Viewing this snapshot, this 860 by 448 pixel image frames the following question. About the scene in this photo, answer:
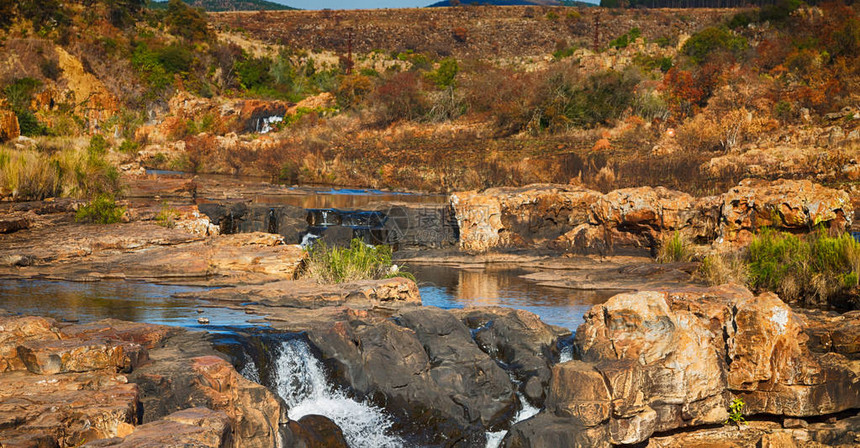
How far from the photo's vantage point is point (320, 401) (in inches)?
294

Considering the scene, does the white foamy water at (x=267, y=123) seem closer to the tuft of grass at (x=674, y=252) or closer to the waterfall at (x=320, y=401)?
the tuft of grass at (x=674, y=252)

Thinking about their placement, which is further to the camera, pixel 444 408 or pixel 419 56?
pixel 419 56

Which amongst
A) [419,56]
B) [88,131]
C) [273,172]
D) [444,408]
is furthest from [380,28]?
[444,408]

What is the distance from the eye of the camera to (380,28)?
6625 centimetres

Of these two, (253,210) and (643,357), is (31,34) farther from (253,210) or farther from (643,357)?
(643,357)

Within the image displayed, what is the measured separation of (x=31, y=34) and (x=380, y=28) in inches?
1246

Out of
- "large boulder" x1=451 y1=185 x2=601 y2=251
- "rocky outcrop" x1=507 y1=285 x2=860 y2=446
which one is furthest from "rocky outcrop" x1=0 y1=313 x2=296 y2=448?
"large boulder" x1=451 y1=185 x2=601 y2=251

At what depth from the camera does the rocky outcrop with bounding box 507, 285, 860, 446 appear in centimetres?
691

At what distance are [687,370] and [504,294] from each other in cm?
491

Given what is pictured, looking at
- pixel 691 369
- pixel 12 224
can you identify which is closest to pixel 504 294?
pixel 691 369

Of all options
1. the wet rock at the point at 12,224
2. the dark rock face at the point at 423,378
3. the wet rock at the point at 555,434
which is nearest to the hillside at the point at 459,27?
the wet rock at the point at 12,224

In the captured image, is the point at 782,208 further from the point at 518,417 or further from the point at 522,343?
the point at 518,417

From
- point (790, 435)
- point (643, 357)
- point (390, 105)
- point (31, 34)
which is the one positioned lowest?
point (790, 435)

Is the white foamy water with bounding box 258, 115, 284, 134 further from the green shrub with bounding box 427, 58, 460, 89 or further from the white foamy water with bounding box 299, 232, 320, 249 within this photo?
the white foamy water with bounding box 299, 232, 320, 249
